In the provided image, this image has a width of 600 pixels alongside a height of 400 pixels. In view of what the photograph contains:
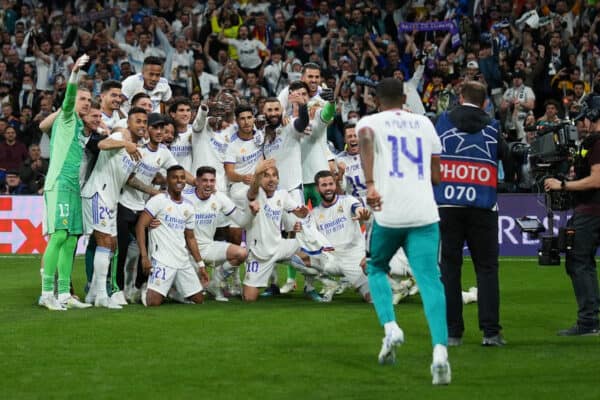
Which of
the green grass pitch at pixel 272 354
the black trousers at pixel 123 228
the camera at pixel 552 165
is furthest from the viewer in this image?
the black trousers at pixel 123 228

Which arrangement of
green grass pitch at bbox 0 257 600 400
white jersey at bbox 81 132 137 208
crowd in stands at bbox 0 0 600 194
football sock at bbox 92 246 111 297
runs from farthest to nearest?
crowd in stands at bbox 0 0 600 194
white jersey at bbox 81 132 137 208
football sock at bbox 92 246 111 297
green grass pitch at bbox 0 257 600 400

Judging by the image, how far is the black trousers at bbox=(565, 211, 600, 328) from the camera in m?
10.1

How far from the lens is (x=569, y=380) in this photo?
7953mm

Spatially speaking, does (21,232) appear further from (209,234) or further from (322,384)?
(322,384)

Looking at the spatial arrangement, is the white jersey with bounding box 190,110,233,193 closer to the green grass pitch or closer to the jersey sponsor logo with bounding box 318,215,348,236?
the jersey sponsor logo with bounding box 318,215,348,236

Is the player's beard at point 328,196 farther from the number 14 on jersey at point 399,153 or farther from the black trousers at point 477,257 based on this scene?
the number 14 on jersey at point 399,153

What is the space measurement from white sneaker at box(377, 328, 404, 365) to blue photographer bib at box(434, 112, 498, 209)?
5.26 feet

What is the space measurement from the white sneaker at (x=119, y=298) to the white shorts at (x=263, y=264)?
1469mm

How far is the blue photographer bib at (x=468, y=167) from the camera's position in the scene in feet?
30.9

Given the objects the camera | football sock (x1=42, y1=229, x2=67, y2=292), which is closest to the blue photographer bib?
the camera

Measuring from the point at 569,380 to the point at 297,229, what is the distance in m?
5.93

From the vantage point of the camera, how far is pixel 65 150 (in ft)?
40.4

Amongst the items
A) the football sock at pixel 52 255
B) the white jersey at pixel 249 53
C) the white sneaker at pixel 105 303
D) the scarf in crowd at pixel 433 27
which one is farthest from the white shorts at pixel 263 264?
the white jersey at pixel 249 53

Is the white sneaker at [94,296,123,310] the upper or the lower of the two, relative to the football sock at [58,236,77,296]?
lower
